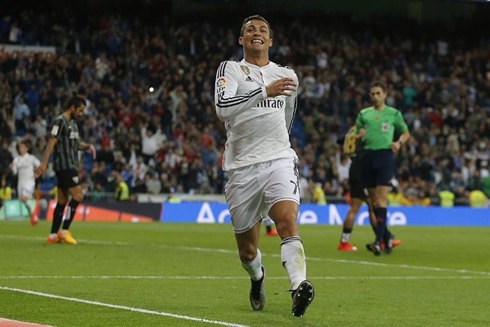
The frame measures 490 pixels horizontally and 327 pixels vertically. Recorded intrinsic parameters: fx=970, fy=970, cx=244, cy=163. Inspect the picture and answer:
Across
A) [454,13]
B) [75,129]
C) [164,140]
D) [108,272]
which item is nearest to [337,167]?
[164,140]

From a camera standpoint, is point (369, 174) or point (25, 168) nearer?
point (369, 174)

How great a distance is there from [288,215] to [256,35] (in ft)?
4.62

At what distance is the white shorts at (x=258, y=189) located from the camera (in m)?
6.96

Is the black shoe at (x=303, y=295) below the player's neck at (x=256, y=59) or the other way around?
below

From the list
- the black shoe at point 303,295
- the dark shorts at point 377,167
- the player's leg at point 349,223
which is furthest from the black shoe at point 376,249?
the black shoe at point 303,295

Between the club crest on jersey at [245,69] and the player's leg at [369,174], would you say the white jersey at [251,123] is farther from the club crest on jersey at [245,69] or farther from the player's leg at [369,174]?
the player's leg at [369,174]

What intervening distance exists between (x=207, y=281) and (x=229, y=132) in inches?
103

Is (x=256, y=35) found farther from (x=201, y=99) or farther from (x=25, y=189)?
(x=201, y=99)

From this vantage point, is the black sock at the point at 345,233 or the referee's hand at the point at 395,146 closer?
the referee's hand at the point at 395,146

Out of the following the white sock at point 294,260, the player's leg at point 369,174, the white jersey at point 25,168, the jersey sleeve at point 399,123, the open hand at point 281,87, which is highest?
the open hand at point 281,87

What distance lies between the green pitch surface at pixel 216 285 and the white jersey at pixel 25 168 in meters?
8.22

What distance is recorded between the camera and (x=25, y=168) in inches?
969

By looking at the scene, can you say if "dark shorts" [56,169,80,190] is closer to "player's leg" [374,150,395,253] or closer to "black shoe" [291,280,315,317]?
"player's leg" [374,150,395,253]

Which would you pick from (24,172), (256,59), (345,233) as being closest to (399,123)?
(345,233)
